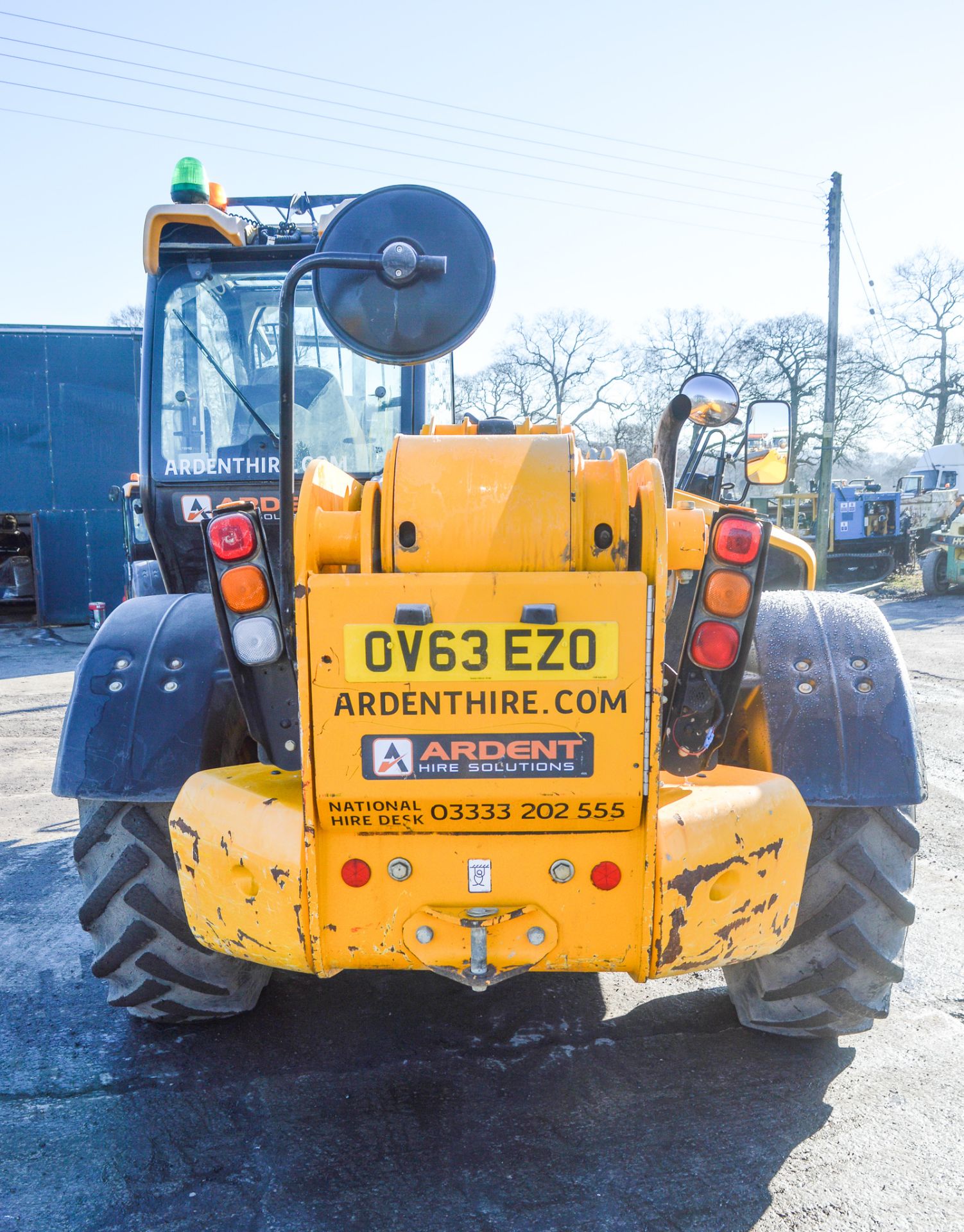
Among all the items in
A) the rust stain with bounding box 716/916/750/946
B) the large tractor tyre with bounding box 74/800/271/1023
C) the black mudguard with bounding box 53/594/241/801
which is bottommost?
the large tractor tyre with bounding box 74/800/271/1023

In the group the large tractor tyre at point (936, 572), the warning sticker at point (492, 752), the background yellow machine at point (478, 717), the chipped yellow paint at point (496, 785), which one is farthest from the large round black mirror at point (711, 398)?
the large tractor tyre at point (936, 572)

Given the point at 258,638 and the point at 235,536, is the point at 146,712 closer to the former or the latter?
the point at 258,638

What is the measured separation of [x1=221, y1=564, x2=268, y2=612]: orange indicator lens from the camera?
7.51 ft

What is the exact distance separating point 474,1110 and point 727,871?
105 cm

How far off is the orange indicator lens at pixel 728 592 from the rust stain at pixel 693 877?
0.58 meters

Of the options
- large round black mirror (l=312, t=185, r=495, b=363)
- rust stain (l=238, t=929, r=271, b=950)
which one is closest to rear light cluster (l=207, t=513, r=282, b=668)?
large round black mirror (l=312, t=185, r=495, b=363)

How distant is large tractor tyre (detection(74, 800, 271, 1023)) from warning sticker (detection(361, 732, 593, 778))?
3.20 ft

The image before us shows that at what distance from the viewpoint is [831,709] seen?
2.48 m

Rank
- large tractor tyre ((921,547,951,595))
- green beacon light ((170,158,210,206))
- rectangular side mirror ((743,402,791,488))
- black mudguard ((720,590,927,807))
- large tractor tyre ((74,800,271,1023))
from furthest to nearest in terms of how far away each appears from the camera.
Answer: large tractor tyre ((921,547,951,595)), green beacon light ((170,158,210,206)), rectangular side mirror ((743,402,791,488)), large tractor tyre ((74,800,271,1023)), black mudguard ((720,590,927,807))

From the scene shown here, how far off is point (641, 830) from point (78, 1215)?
Result: 5.26 ft

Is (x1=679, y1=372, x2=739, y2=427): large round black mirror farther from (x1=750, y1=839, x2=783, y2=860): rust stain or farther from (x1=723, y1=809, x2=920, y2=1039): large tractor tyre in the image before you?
(x1=750, y1=839, x2=783, y2=860): rust stain

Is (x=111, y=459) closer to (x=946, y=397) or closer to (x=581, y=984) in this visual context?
(x=581, y=984)

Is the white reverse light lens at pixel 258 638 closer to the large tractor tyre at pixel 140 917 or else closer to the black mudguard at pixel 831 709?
the large tractor tyre at pixel 140 917

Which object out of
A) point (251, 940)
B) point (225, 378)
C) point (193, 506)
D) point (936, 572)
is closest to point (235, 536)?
point (251, 940)
